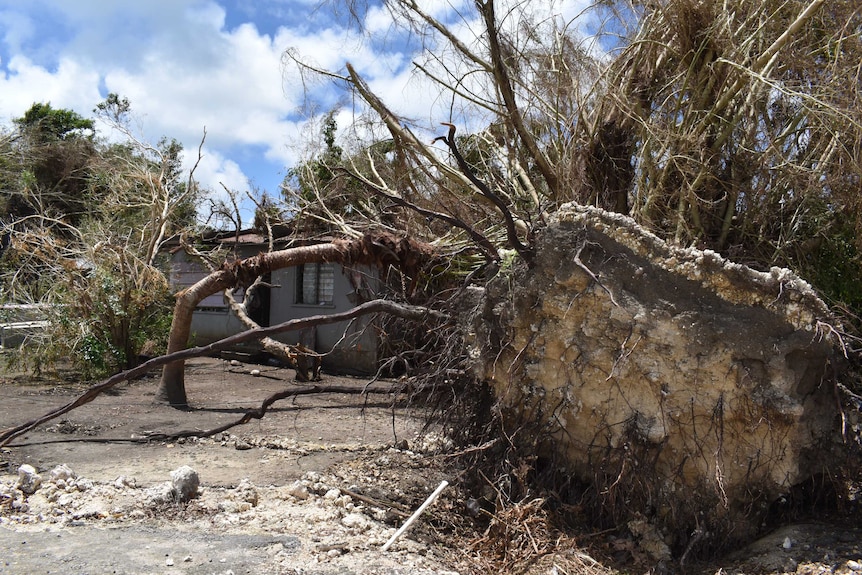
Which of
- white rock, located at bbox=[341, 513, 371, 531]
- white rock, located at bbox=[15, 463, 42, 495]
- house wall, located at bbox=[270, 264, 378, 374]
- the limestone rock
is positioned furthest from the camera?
house wall, located at bbox=[270, 264, 378, 374]

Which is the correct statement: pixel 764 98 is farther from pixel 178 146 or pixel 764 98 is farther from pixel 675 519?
pixel 178 146

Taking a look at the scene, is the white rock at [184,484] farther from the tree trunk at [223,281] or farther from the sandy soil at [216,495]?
the tree trunk at [223,281]

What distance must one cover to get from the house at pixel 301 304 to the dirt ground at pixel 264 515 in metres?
5.73

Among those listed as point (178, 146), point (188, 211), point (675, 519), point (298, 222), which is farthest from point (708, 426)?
point (178, 146)

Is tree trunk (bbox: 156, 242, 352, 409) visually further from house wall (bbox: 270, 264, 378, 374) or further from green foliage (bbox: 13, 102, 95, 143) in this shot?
green foliage (bbox: 13, 102, 95, 143)

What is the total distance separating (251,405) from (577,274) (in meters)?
6.88

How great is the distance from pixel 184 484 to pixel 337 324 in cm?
969

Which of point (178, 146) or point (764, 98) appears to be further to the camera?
point (178, 146)

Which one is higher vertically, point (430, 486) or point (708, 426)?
point (708, 426)

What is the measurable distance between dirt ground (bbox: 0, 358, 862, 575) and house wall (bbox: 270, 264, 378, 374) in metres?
5.19

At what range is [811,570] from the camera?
14.7 ft

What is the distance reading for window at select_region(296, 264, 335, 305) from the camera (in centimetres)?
1572

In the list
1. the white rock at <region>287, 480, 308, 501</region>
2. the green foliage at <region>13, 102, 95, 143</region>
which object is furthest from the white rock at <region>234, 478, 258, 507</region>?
the green foliage at <region>13, 102, 95, 143</region>

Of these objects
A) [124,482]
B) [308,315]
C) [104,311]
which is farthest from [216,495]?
[308,315]
